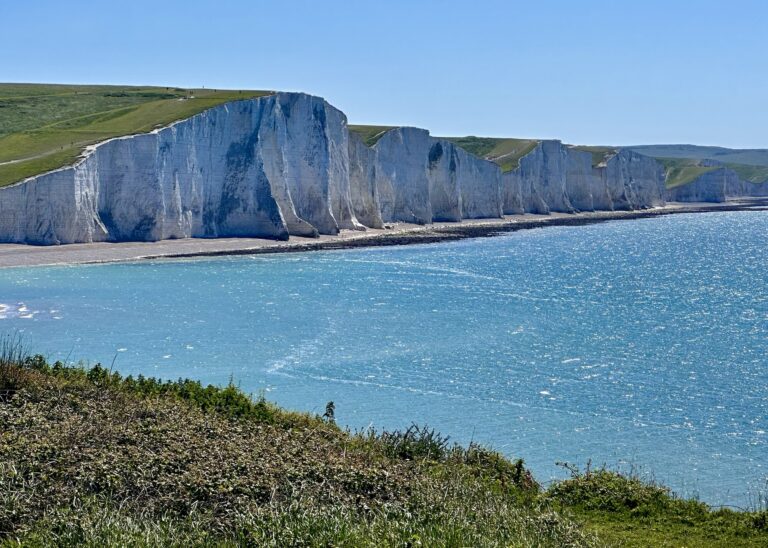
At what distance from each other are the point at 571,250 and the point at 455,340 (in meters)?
55.2

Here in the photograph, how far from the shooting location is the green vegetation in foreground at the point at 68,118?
7037cm

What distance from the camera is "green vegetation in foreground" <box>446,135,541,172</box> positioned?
143250 millimetres

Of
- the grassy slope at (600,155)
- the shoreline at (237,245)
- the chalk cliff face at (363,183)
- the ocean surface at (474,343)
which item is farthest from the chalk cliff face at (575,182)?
the ocean surface at (474,343)

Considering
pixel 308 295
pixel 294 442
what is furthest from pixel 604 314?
pixel 294 442

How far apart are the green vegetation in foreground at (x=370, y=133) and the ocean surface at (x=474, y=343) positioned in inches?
1399

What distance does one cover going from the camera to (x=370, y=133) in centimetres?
11081

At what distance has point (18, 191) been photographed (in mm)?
63719

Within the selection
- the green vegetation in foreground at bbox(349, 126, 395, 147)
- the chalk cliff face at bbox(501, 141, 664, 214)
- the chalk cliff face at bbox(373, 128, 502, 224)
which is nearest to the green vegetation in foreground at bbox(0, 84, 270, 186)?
the green vegetation in foreground at bbox(349, 126, 395, 147)

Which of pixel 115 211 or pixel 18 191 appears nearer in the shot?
pixel 18 191

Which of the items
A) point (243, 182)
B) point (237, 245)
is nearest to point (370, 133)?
point (243, 182)

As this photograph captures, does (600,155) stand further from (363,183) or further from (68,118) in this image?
(68,118)

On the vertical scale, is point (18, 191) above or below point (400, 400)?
above

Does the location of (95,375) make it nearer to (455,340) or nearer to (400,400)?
(400,400)

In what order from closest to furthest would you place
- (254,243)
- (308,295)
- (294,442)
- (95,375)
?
(294,442) → (95,375) → (308,295) → (254,243)
